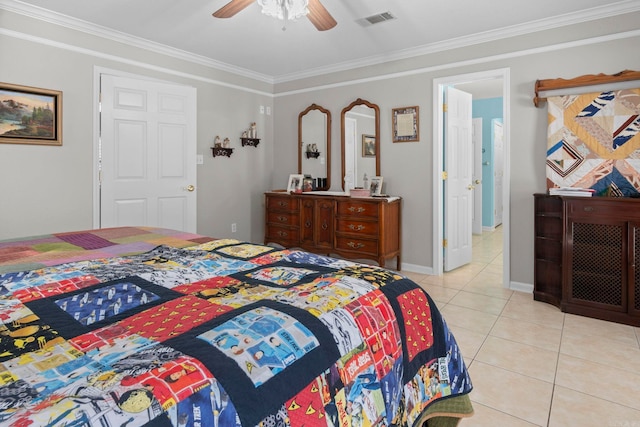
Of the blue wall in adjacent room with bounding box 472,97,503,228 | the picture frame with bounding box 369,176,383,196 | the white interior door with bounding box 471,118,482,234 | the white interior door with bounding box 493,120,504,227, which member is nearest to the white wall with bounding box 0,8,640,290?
the picture frame with bounding box 369,176,383,196

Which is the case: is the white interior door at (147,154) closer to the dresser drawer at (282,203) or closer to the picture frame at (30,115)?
the picture frame at (30,115)

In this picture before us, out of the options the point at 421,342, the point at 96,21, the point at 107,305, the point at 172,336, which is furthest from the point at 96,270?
the point at 96,21

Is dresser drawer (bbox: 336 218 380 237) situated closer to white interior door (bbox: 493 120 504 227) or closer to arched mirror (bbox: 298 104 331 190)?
arched mirror (bbox: 298 104 331 190)

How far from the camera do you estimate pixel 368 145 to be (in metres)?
4.66

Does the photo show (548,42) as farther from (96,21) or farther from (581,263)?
(96,21)

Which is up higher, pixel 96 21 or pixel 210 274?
pixel 96 21

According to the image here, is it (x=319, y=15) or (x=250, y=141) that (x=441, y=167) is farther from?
(x=250, y=141)

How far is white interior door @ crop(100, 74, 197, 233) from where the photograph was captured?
12.3 ft

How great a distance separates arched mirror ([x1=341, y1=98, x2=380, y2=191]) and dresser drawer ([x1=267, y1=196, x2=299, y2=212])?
665 millimetres

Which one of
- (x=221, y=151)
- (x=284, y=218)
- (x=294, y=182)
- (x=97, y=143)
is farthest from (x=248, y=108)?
(x=97, y=143)

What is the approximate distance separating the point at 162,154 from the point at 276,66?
1.80 m

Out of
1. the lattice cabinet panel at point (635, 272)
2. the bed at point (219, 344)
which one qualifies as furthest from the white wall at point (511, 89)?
the bed at point (219, 344)

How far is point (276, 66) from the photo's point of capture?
15.8 feet

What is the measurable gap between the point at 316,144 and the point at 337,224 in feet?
4.09
